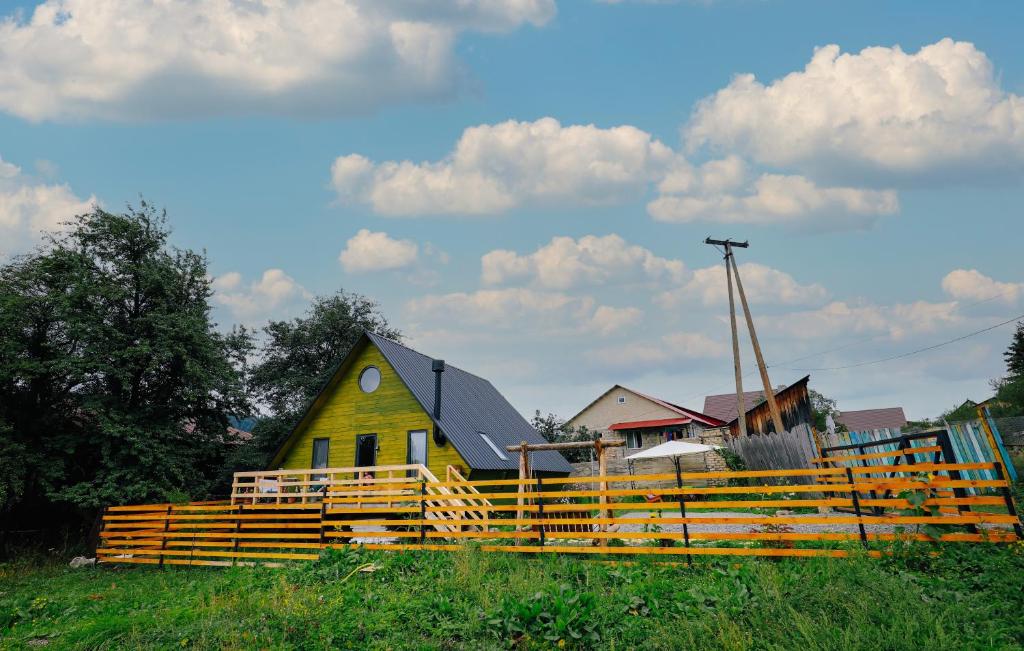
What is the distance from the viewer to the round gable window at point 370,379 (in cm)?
2050

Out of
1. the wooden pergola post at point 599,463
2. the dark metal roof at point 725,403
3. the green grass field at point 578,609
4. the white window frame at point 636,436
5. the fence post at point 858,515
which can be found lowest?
the green grass field at point 578,609

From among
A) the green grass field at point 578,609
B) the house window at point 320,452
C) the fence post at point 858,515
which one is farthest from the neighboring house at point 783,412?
the green grass field at point 578,609

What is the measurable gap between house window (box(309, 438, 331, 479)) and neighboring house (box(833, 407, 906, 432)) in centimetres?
5645

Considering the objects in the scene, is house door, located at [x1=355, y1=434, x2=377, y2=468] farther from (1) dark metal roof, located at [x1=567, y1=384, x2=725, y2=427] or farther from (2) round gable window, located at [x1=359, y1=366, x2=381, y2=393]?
(1) dark metal roof, located at [x1=567, y1=384, x2=725, y2=427]

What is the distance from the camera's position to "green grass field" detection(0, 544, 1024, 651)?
5.18 m

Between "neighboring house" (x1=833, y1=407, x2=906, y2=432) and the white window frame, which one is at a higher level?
"neighboring house" (x1=833, y1=407, x2=906, y2=432)

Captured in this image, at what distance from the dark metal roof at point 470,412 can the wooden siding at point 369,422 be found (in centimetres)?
39

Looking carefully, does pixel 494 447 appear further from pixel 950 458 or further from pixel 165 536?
pixel 950 458

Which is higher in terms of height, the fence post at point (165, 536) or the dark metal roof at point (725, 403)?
the dark metal roof at point (725, 403)

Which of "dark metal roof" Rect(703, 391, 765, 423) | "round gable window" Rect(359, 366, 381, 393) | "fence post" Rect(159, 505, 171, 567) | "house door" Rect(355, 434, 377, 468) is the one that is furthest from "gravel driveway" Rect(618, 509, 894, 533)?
"dark metal roof" Rect(703, 391, 765, 423)

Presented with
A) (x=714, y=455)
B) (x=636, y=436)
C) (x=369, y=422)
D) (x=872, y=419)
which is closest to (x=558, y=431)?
(x=636, y=436)

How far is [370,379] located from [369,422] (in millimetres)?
1587

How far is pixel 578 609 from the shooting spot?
612cm

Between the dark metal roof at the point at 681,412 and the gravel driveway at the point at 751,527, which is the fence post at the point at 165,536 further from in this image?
the dark metal roof at the point at 681,412
